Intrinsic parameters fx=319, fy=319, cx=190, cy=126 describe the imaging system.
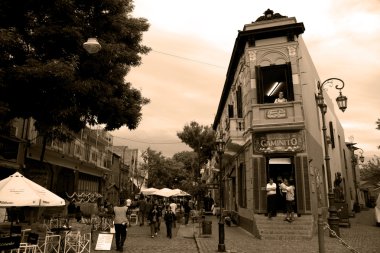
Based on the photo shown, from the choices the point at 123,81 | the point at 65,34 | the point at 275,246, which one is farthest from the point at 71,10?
the point at 275,246

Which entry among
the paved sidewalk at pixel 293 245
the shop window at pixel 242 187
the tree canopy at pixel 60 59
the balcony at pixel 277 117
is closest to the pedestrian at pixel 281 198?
the paved sidewalk at pixel 293 245

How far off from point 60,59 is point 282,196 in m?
11.2

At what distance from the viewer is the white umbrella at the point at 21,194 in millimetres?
7594

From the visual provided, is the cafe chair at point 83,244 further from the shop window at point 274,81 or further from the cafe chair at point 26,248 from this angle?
the shop window at point 274,81

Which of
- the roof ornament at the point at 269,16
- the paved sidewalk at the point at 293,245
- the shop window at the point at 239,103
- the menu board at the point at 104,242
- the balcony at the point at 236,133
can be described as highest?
the roof ornament at the point at 269,16

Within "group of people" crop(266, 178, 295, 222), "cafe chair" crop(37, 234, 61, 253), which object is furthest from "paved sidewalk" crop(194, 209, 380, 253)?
"cafe chair" crop(37, 234, 61, 253)

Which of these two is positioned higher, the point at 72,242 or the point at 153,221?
the point at 153,221

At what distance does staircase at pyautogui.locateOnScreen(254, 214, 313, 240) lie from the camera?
1308cm

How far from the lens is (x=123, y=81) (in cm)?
1206

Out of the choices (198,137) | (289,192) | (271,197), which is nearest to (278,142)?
(289,192)

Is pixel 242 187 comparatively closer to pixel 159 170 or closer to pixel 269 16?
pixel 269 16

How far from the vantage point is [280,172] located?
50.8 feet

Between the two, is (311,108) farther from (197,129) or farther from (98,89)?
(197,129)

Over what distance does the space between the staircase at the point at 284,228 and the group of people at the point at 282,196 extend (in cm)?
24
